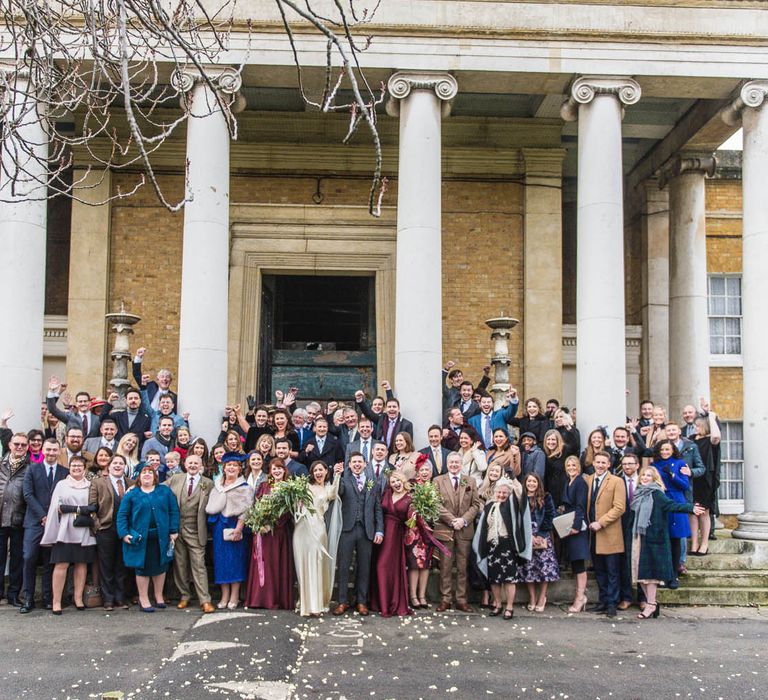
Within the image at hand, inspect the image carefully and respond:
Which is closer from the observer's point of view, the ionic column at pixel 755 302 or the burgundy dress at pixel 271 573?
the burgundy dress at pixel 271 573

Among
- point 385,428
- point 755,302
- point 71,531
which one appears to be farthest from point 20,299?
point 755,302

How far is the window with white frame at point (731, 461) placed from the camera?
1859cm

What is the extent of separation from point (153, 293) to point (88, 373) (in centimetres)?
186

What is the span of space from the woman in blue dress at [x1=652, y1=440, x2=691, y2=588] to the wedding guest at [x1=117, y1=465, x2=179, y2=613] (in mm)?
5835

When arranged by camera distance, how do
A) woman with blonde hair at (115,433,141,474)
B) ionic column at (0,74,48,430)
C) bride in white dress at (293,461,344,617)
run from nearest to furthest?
bride in white dress at (293,461,344,617) → woman with blonde hair at (115,433,141,474) → ionic column at (0,74,48,430)

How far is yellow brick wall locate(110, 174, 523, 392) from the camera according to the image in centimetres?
1627

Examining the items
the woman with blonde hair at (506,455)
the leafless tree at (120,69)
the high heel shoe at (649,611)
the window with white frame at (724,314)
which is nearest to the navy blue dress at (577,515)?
the woman with blonde hair at (506,455)

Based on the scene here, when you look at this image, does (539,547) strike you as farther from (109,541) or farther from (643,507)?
(109,541)

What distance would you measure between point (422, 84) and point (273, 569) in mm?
7334

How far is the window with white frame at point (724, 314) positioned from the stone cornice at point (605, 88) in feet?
23.8

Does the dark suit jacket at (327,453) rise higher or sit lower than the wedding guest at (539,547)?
higher

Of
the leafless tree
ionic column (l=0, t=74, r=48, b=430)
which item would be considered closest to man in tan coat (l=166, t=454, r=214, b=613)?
ionic column (l=0, t=74, r=48, b=430)

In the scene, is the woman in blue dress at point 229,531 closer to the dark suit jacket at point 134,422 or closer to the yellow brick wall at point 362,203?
the dark suit jacket at point 134,422

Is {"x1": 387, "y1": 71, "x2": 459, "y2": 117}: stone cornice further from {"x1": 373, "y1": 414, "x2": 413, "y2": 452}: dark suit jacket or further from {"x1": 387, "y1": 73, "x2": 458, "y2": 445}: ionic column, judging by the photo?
{"x1": 373, "y1": 414, "x2": 413, "y2": 452}: dark suit jacket
